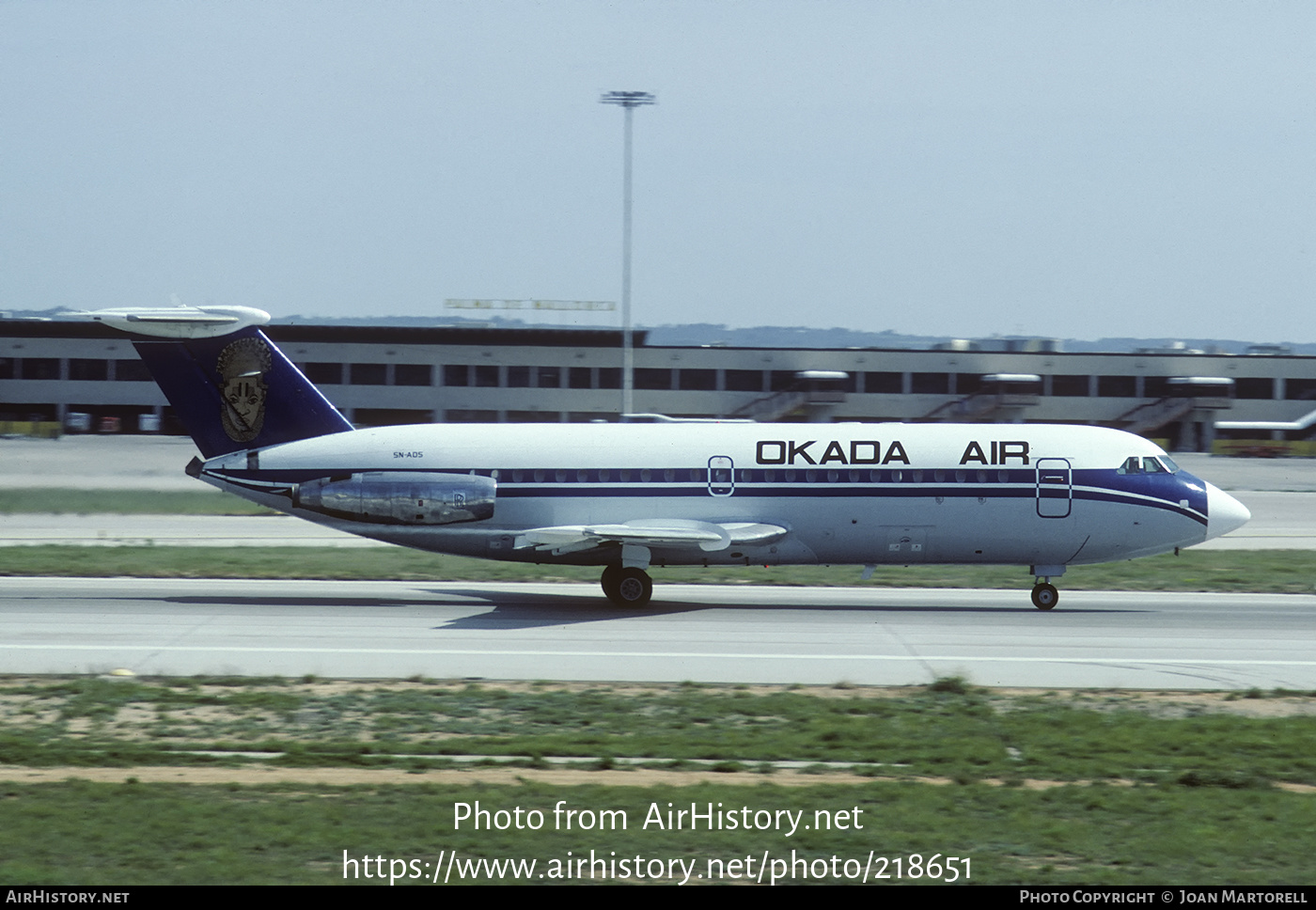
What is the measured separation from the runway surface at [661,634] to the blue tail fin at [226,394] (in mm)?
3399

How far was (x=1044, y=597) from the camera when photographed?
25.8 metres

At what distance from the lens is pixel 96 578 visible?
29031 mm

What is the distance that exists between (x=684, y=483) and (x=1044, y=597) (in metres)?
7.67

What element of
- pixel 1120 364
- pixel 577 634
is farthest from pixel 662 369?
pixel 577 634

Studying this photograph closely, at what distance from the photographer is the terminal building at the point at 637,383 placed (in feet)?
274

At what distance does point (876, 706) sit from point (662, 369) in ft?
226

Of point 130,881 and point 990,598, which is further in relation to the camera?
point 990,598

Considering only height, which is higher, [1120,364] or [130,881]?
[1120,364]

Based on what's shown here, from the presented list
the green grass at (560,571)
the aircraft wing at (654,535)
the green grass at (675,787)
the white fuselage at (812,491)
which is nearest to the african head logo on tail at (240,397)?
the white fuselage at (812,491)

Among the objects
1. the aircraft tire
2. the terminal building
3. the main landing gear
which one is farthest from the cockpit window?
the terminal building

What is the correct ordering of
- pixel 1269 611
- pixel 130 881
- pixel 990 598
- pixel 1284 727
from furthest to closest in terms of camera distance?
pixel 990 598 → pixel 1269 611 → pixel 1284 727 → pixel 130 881

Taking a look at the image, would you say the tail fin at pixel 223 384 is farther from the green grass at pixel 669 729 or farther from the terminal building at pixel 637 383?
the terminal building at pixel 637 383

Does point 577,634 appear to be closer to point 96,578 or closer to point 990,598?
point 990,598

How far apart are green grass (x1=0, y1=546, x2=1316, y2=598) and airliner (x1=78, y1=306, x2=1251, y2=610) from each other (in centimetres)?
317
